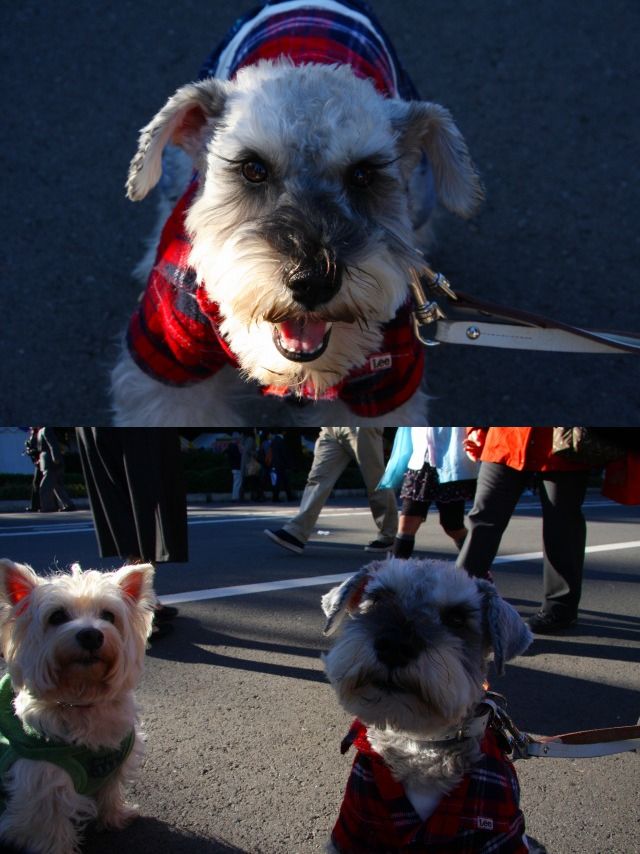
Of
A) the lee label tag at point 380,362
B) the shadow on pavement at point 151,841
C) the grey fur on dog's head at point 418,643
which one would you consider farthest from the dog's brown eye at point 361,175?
the shadow on pavement at point 151,841

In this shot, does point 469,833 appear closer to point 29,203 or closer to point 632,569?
point 632,569

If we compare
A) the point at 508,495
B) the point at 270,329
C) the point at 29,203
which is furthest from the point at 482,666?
the point at 29,203

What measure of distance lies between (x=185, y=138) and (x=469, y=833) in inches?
94.0

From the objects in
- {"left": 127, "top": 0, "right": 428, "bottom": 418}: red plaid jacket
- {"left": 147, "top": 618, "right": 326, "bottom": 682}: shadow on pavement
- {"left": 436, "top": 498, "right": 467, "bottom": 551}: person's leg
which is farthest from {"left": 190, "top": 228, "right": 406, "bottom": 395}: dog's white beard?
{"left": 436, "top": 498, "right": 467, "bottom": 551}: person's leg

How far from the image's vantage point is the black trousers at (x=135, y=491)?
1.96m

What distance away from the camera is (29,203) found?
13.5ft

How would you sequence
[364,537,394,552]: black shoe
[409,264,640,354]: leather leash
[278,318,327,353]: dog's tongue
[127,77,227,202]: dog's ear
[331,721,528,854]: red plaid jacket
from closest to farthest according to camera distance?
[331,721,528,854]: red plaid jacket < [278,318,327,353]: dog's tongue < [127,77,227,202]: dog's ear < [409,264,640,354]: leather leash < [364,537,394,552]: black shoe

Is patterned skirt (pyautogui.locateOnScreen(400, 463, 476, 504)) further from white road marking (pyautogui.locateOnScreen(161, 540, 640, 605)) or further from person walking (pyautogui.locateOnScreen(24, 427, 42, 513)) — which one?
person walking (pyautogui.locateOnScreen(24, 427, 42, 513))

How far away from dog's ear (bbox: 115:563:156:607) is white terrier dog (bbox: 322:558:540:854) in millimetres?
620

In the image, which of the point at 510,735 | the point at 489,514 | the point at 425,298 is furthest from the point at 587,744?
the point at 425,298

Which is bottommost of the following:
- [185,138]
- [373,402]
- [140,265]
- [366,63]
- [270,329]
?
[373,402]

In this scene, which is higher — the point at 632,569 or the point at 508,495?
the point at 508,495

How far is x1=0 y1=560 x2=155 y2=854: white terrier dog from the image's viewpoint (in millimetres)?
1986

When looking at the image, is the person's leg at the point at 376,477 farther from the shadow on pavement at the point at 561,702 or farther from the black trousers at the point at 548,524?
the shadow on pavement at the point at 561,702
